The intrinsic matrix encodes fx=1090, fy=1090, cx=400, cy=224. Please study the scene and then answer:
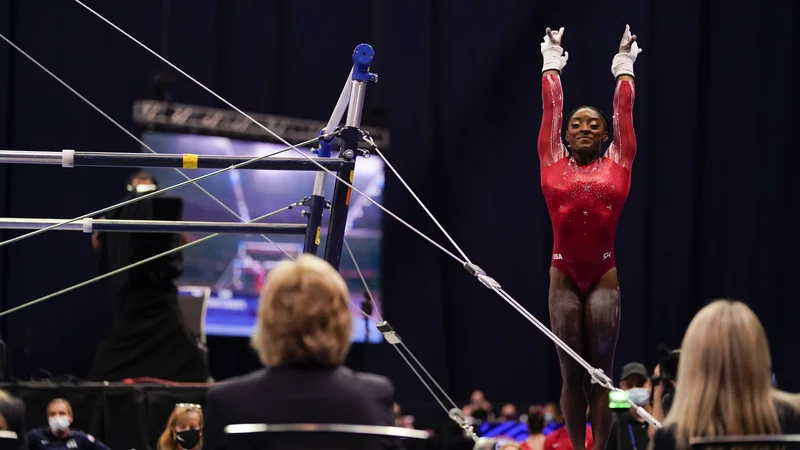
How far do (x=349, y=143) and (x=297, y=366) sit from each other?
2.13 metres

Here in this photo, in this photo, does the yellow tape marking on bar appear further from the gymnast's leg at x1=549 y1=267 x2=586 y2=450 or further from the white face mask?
the white face mask

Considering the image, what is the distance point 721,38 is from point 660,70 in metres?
0.67

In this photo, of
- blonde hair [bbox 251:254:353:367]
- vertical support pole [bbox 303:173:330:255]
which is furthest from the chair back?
vertical support pole [bbox 303:173:330:255]

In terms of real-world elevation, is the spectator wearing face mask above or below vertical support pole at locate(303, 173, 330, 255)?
below

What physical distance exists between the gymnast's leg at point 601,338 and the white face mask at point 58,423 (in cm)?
288

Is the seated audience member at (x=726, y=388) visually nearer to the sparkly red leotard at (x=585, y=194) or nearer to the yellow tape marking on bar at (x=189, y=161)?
the sparkly red leotard at (x=585, y=194)

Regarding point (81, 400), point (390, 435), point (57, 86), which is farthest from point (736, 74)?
point (390, 435)

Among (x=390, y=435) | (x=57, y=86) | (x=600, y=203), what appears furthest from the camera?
(x=57, y=86)

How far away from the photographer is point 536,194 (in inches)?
391

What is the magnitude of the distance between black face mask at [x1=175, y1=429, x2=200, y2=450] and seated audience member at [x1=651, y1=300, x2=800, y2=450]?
10.7 feet

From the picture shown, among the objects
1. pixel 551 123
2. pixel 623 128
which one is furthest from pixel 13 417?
pixel 623 128

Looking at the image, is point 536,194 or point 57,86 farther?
point 536,194

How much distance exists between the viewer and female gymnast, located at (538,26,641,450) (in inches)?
155

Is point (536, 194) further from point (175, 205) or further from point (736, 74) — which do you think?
point (175, 205)
